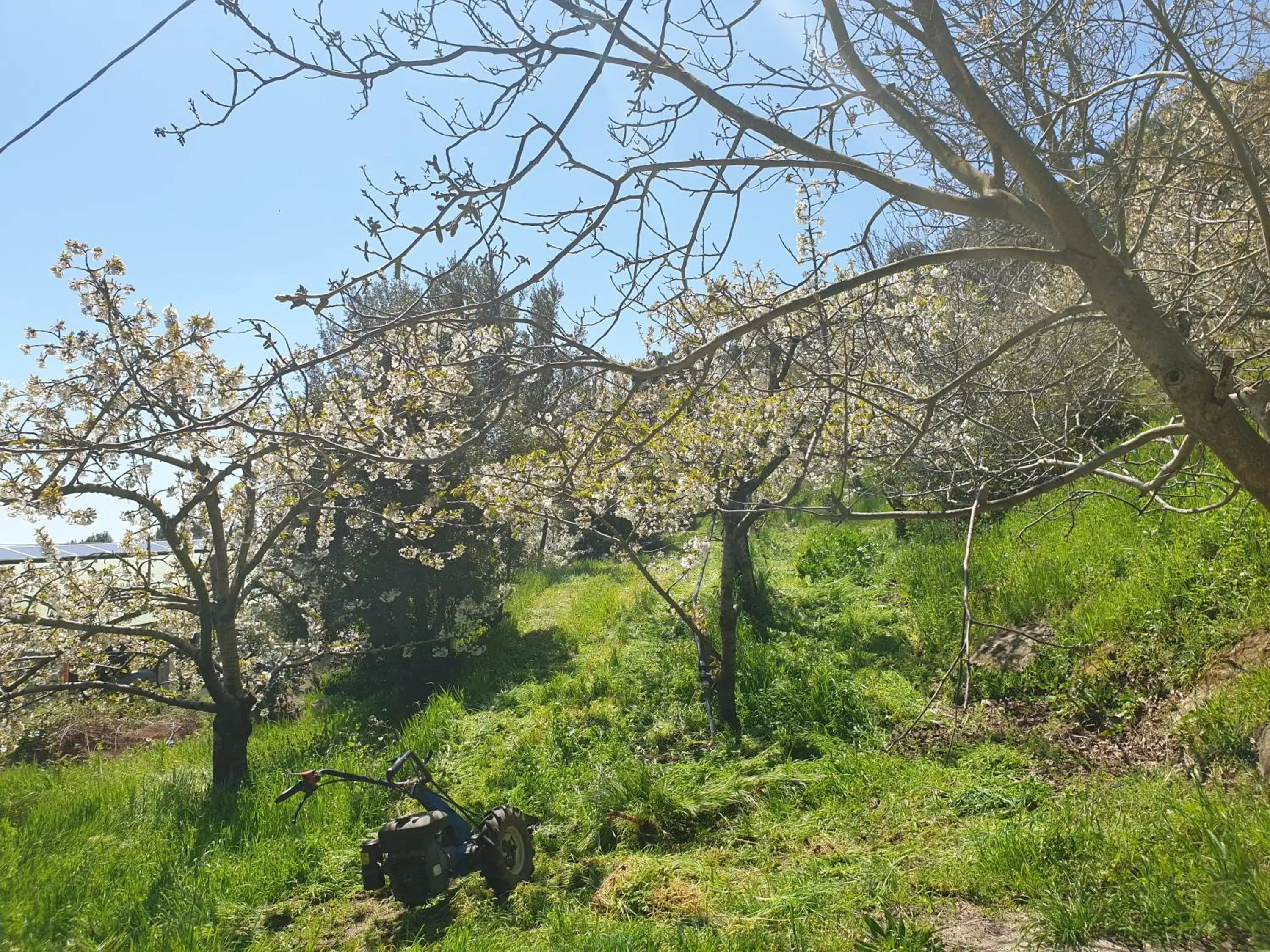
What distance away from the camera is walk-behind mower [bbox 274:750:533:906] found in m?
4.82

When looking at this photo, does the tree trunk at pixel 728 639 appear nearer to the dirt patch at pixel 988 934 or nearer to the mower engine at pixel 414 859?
the mower engine at pixel 414 859

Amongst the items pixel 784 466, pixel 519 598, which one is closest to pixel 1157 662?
pixel 784 466

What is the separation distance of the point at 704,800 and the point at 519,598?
10.6m

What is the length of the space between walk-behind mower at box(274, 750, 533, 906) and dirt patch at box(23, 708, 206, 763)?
6.47 meters

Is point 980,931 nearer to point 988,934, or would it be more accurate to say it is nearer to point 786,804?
point 988,934

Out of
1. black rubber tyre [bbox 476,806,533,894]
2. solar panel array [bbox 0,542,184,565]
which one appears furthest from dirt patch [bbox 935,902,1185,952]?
solar panel array [bbox 0,542,184,565]

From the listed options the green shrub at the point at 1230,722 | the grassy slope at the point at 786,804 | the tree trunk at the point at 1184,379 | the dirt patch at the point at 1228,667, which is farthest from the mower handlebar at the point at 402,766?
the dirt patch at the point at 1228,667

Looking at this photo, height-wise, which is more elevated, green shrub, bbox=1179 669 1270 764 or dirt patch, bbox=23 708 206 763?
dirt patch, bbox=23 708 206 763

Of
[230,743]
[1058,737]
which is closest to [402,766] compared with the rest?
[230,743]

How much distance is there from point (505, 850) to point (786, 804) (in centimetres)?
188

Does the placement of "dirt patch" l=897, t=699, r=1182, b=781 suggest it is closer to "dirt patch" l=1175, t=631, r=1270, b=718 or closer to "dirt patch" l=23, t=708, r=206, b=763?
"dirt patch" l=1175, t=631, r=1270, b=718

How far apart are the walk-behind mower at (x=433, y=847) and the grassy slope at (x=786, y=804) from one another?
0.21 metres

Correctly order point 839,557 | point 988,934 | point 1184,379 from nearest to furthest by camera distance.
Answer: point 1184,379
point 988,934
point 839,557

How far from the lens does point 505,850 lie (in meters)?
5.06
